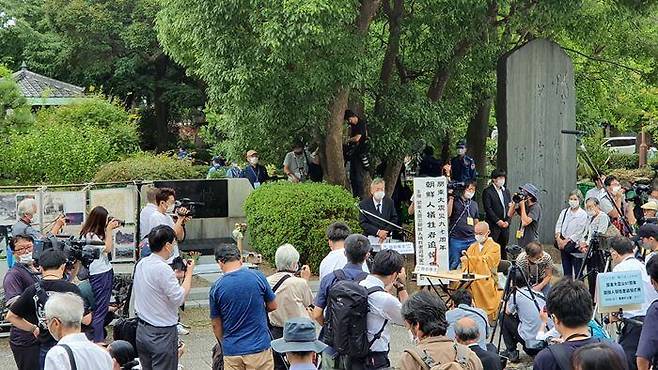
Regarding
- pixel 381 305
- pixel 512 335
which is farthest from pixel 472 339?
pixel 512 335

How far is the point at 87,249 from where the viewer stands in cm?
789

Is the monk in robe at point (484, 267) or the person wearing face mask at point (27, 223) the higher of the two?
the person wearing face mask at point (27, 223)

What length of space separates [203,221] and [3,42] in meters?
19.1

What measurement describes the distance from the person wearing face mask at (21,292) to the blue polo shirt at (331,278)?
7.94ft

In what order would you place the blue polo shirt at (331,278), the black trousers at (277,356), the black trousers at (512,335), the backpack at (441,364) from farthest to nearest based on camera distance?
the black trousers at (512,335), the black trousers at (277,356), the blue polo shirt at (331,278), the backpack at (441,364)

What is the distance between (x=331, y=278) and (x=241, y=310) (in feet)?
2.59

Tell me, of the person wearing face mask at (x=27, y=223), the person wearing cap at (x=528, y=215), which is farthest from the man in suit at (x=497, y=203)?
the person wearing face mask at (x=27, y=223)

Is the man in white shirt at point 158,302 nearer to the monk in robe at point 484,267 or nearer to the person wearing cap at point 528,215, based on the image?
the monk in robe at point 484,267

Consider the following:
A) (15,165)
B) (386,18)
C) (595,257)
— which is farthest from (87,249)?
(15,165)

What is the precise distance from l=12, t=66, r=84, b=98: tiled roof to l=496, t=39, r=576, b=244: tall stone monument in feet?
48.8

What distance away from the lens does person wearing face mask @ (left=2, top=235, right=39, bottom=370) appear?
6969 mm

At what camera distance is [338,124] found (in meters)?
14.9

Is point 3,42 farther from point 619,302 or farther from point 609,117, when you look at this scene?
point 619,302

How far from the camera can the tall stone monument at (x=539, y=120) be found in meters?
16.3
